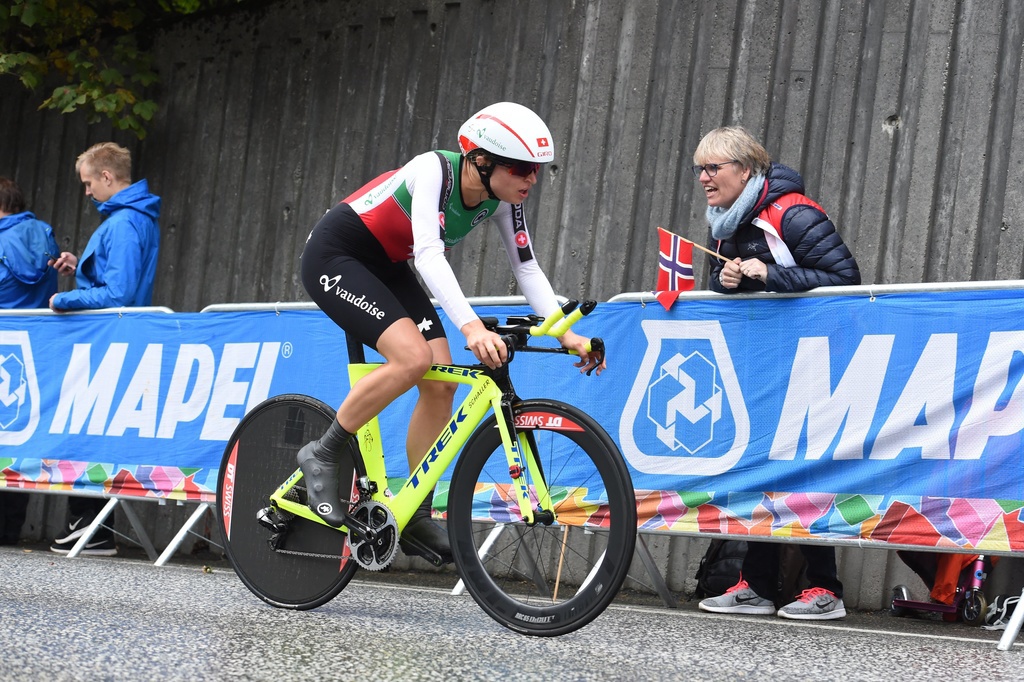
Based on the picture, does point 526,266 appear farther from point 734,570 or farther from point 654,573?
point 734,570

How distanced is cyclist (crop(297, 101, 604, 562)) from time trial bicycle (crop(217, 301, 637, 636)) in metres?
0.12

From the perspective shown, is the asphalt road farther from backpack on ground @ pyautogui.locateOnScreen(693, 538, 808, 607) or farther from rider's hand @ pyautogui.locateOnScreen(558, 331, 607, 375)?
rider's hand @ pyautogui.locateOnScreen(558, 331, 607, 375)

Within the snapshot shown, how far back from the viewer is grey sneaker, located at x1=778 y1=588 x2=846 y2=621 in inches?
207

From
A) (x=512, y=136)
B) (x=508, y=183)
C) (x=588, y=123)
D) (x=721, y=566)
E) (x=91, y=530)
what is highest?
(x=588, y=123)

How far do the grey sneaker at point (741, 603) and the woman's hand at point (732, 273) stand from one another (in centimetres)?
142

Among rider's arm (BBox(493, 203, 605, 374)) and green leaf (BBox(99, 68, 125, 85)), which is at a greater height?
green leaf (BBox(99, 68, 125, 85))

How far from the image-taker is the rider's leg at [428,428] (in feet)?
14.6

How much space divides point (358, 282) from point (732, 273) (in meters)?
1.89

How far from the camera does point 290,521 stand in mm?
4750

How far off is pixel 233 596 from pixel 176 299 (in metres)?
4.64

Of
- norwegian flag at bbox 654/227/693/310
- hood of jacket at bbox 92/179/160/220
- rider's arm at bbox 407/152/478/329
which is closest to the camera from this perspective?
rider's arm at bbox 407/152/478/329

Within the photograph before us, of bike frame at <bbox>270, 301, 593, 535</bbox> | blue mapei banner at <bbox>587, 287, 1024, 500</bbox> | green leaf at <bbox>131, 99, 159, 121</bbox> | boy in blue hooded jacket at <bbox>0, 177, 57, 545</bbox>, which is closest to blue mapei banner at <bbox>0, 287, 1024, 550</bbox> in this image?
blue mapei banner at <bbox>587, 287, 1024, 500</bbox>

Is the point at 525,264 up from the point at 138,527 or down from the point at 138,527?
up

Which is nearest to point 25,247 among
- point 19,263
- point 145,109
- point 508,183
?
point 19,263
